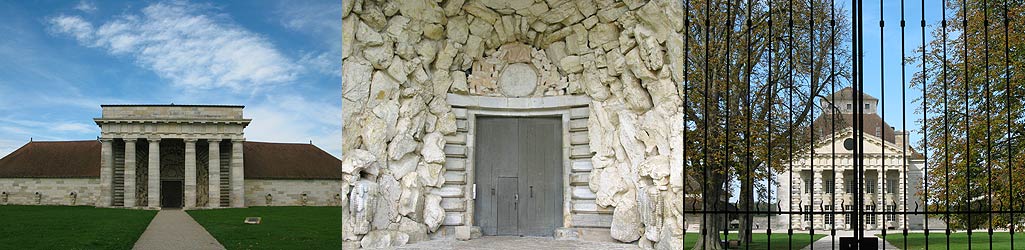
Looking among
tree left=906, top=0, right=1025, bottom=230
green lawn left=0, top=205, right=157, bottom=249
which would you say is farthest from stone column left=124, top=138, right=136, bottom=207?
tree left=906, top=0, right=1025, bottom=230

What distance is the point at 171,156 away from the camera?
39.0 meters

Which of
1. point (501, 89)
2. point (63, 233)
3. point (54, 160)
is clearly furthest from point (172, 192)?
point (501, 89)

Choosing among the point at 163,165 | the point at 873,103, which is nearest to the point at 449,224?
the point at 873,103

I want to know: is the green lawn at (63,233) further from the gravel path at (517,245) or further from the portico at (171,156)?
the portico at (171,156)

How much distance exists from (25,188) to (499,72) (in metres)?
33.2

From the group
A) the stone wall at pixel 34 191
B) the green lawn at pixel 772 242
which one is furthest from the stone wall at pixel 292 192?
A: the green lawn at pixel 772 242

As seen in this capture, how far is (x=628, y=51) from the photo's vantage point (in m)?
11.3

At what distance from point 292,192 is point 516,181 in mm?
28145

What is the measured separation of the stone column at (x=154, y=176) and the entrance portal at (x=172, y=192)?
2127 millimetres

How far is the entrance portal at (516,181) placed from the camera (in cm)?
1221

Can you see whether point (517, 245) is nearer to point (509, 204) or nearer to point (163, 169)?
point (509, 204)

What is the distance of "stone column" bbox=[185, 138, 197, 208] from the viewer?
1431 inches

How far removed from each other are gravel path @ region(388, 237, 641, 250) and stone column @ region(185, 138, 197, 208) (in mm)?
28651

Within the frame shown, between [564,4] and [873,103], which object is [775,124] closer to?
[564,4]
